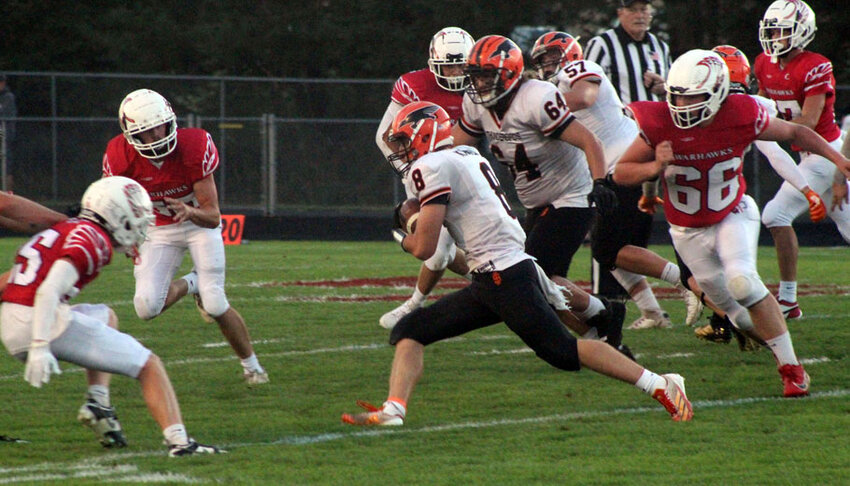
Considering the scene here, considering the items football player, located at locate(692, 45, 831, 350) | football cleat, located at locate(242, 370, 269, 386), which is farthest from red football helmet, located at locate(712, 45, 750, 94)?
football cleat, located at locate(242, 370, 269, 386)

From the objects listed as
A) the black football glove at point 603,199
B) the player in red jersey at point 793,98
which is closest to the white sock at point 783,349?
the black football glove at point 603,199

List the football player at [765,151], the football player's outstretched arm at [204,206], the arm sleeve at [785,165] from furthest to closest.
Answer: the arm sleeve at [785,165], the football player at [765,151], the football player's outstretched arm at [204,206]

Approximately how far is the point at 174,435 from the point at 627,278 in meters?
3.76

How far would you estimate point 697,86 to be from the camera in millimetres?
5305

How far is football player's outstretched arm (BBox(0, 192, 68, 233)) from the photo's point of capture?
16.6ft

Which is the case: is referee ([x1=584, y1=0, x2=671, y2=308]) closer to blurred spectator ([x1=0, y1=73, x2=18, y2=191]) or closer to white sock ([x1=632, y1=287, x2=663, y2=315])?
white sock ([x1=632, y1=287, x2=663, y2=315])

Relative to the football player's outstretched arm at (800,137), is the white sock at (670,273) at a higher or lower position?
lower

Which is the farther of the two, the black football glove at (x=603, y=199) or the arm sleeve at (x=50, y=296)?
the black football glove at (x=603, y=199)

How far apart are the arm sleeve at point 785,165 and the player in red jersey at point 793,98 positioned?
399mm

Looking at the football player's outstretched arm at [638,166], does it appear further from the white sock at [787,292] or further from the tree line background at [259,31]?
the tree line background at [259,31]

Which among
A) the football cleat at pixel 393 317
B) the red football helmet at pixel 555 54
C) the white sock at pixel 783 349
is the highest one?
the red football helmet at pixel 555 54

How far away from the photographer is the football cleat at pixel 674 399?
500 centimetres

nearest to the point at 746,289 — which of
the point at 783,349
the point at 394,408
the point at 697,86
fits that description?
the point at 783,349

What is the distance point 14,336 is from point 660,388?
245cm
